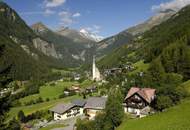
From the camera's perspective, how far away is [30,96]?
179 meters

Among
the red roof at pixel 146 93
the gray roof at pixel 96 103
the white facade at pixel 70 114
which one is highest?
the red roof at pixel 146 93

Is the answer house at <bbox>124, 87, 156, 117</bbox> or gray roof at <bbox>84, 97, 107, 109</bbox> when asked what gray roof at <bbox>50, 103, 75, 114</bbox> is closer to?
gray roof at <bbox>84, 97, 107, 109</bbox>

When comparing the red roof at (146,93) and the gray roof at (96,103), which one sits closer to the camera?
the red roof at (146,93)

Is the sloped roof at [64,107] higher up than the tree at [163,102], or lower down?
lower down

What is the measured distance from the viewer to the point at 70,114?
11638 cm

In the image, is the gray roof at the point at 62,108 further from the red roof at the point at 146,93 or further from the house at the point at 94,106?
the red roof at the point at 146,93

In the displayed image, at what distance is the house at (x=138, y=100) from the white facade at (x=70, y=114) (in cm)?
3104

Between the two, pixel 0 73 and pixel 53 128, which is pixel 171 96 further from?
pixel 0 73

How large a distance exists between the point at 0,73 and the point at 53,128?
73532 millimetres

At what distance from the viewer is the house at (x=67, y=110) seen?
112812mm

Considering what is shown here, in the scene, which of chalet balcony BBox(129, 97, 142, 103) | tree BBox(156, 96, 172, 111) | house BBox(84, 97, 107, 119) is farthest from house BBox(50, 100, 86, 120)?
tree BBox(156, 96, 172, 111)

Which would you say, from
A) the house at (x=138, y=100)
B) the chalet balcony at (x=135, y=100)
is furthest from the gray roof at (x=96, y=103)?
the chalet balcony at (x=135, y=100)

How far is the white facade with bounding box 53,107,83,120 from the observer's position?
11319 centimetres

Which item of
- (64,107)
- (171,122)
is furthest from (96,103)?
(171,122)
